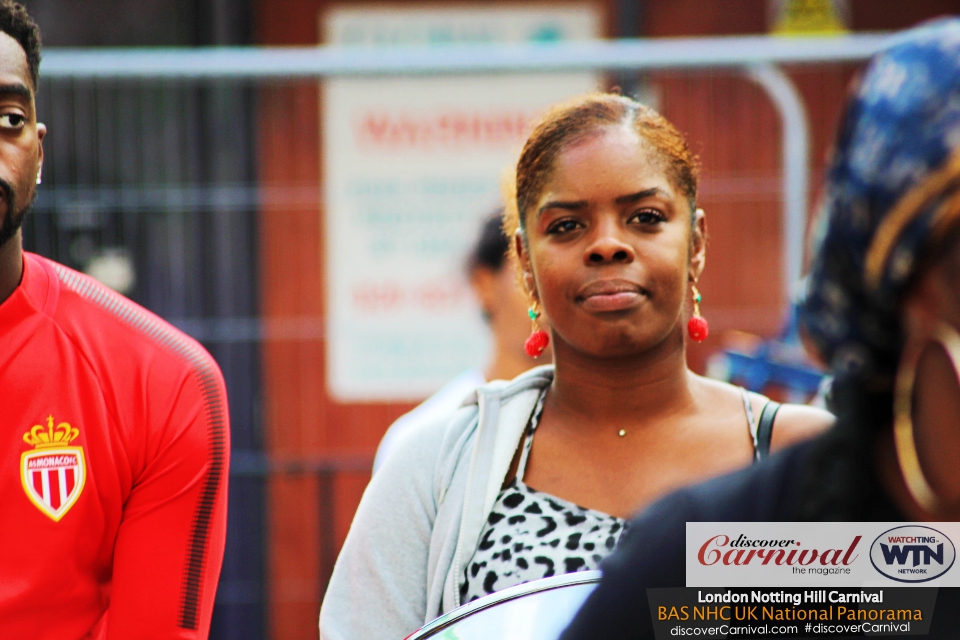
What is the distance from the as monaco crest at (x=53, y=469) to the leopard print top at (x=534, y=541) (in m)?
0.74

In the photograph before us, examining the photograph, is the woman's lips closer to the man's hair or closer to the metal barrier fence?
the man's hair

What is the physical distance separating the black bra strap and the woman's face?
0.22m

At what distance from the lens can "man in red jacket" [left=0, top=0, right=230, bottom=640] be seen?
197cm

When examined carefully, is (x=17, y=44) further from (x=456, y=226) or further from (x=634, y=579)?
(x=456, y=226)

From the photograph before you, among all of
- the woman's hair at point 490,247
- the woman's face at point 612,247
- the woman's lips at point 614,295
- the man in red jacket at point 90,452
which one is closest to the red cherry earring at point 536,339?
the woman's face at point 612,247

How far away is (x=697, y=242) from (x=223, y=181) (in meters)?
3.01

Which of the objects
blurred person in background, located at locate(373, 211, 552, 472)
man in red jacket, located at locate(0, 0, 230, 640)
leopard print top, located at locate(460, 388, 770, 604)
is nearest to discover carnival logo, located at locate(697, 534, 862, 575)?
leopard print top, located at locate(460, 388, 770, 604)

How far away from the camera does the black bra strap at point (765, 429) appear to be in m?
1.92

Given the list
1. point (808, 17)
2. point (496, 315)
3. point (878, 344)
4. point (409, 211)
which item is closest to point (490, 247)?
point (496, 315)

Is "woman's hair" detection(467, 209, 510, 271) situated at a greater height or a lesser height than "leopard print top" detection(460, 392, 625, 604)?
greater

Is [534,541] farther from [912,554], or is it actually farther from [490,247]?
[490,247]

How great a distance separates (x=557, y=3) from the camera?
5.22m

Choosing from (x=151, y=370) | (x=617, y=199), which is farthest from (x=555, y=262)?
(x=151, y=370)

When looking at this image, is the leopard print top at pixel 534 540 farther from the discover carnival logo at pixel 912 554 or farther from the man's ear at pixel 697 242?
the discover carnival logo at pixel 912 554
